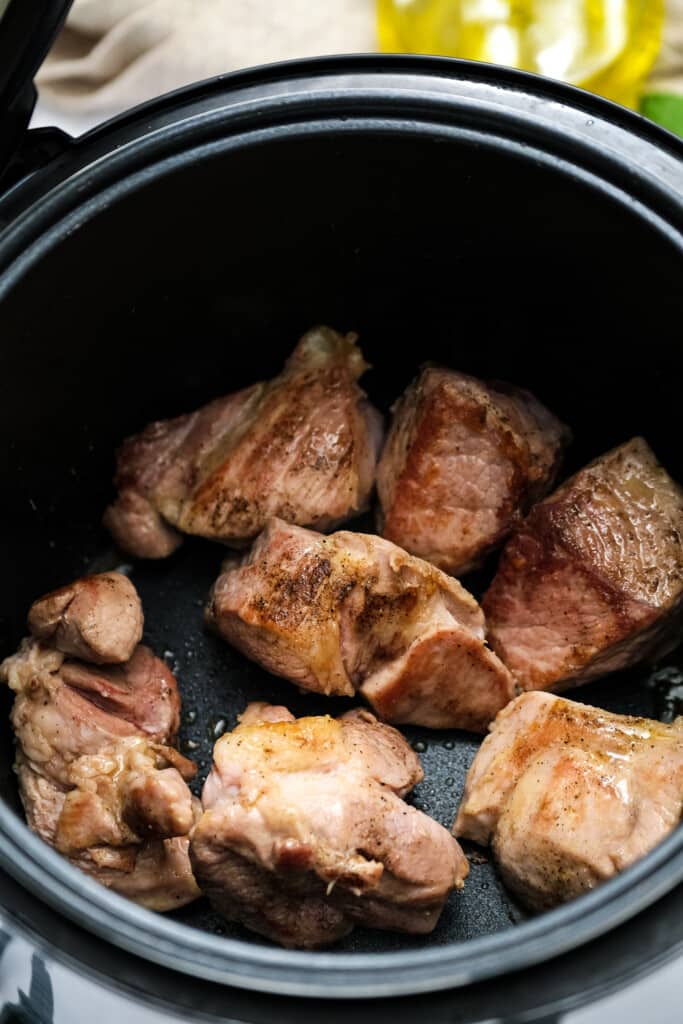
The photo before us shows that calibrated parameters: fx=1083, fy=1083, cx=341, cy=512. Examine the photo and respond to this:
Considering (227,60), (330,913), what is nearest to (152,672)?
(330,913)

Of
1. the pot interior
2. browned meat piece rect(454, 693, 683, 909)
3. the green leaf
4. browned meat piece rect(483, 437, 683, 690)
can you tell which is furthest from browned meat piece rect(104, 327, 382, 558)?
the green leaf

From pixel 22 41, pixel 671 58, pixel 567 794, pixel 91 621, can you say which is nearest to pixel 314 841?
pixel 567 794

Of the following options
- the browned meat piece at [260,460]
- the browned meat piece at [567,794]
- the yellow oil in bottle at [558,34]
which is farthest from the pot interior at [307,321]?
the yellow oil in bottle at [558,34]

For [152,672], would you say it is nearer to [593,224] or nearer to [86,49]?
[593,224]

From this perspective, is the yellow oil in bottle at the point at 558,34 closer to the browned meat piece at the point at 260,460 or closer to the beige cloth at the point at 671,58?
the beige cloth at the point at 671,58

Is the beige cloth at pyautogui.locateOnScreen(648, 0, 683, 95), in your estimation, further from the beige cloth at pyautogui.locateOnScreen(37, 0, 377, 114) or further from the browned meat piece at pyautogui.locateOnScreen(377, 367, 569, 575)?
the browned meat piece at pyautogui.locateOnScreen(377, 367, 569, 575)

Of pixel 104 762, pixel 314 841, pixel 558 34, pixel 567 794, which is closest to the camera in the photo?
pixel 314 841

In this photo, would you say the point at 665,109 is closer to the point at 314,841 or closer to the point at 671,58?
the point at 671,58
